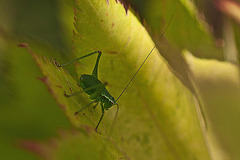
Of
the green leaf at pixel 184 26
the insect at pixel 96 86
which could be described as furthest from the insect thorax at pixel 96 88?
the green leaf at pixel 184 26

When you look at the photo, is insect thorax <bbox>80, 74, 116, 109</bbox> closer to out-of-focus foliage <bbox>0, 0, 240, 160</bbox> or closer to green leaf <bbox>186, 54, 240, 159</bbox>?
out-of-focus foliage <bbox>0, 0, 240, 160</bbox>

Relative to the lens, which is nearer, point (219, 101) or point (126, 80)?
point (126, 80)

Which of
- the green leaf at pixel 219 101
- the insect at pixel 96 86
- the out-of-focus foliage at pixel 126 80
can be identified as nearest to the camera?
the out-of-focus foliage at pixel 126 80

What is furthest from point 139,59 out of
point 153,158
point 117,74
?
point 153,158

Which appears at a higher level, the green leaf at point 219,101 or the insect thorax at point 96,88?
the insect thorax at point 96,88

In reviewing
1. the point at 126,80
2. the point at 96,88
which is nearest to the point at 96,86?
the point at 96,88

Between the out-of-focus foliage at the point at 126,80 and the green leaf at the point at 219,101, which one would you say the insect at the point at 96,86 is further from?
the green leaf at the point at 219,101

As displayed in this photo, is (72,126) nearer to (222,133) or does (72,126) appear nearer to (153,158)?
(153,158)

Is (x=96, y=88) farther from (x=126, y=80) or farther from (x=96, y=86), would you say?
(x=126, y=80)
